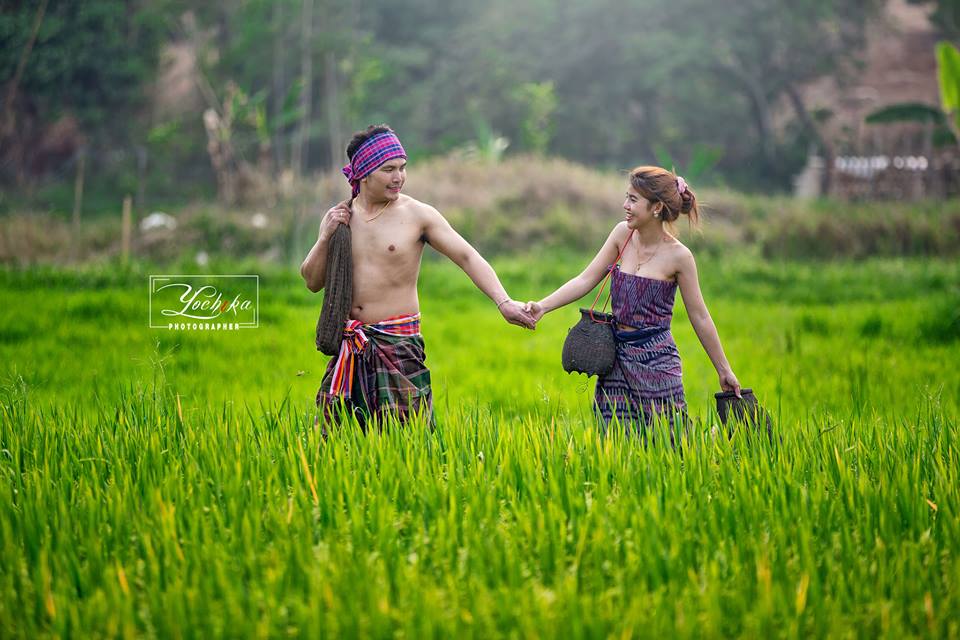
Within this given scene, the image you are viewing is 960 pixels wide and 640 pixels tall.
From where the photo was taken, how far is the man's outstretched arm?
4004mm

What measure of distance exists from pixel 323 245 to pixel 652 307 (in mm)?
1317

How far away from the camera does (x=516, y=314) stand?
4086mm

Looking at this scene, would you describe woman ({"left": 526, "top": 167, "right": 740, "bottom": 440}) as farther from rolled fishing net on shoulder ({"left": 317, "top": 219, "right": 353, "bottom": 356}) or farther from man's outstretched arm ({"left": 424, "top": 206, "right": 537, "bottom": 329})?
rolled fishing net on shoulder ({"left": 317, "top": 219, "right": 353, "bottom": 356})

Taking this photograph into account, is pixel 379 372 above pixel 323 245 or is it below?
below

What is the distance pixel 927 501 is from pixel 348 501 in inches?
68.2

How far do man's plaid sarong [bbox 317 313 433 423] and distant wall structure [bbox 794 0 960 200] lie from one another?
1478 centimetres

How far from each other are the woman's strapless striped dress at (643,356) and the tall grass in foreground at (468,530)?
0.28 metres

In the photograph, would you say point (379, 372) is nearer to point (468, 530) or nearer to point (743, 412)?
point (468, 530)

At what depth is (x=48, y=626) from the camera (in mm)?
2398

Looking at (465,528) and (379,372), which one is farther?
(379,372)

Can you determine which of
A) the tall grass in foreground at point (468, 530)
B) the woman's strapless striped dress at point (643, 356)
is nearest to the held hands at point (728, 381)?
the woman's strapless striped dress at point (643, 356)

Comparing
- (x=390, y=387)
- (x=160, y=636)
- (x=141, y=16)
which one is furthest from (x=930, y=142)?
(x=141, y=16)

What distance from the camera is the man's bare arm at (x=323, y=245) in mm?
3924

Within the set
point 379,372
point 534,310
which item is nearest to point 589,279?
point 534,310
